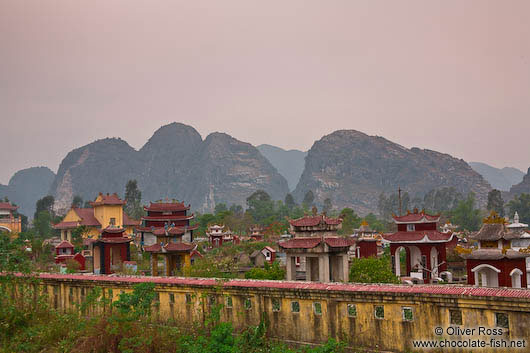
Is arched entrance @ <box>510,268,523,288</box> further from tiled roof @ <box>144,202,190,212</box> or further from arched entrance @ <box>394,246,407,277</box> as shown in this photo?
tiled roof @ <box>144,202,190,212</box>

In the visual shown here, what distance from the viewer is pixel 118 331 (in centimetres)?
1805

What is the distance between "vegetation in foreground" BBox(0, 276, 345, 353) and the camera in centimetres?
1758

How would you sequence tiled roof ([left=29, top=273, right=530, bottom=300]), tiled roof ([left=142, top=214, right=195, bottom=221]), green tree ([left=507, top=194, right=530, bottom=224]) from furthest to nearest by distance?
green tree ([left=507, top=194, right=530, bottom=224]), tiled roof ([left=142, top=214, right=195, bottom=221]), tiled roof ([left=29, top=273, right=530, bottom=300])

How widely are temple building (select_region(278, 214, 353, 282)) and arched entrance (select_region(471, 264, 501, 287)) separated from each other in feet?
21.8

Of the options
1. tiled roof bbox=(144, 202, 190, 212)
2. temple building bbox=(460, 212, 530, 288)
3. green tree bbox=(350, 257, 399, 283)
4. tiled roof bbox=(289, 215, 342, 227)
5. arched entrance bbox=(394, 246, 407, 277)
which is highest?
tiled roof bbox=(144, 202, 190, 212)

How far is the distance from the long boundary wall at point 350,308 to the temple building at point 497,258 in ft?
A: 33.4

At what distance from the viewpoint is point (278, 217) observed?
127m

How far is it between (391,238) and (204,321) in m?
22.0

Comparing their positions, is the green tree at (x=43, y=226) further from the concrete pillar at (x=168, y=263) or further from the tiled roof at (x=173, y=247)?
the tiled roof at (x=173, y=247)

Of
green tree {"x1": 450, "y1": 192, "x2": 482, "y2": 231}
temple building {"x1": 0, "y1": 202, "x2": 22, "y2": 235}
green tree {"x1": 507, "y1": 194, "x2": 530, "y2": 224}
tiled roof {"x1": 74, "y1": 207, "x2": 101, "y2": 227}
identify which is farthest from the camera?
green tree {"x1": 507, "y1": 194, "x2": 530, "y2": 224}

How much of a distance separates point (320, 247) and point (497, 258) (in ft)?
28.6

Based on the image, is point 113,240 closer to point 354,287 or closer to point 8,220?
point 354,287

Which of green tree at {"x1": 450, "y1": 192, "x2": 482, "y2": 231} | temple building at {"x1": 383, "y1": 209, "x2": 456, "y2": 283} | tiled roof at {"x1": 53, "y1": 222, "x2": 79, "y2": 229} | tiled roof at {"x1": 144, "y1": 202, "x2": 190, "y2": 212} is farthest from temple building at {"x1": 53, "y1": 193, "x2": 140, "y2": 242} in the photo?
green tree at {"x1": 450, "y1": 192, "x2": 482, "y2": 231}

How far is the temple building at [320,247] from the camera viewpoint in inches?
1119
